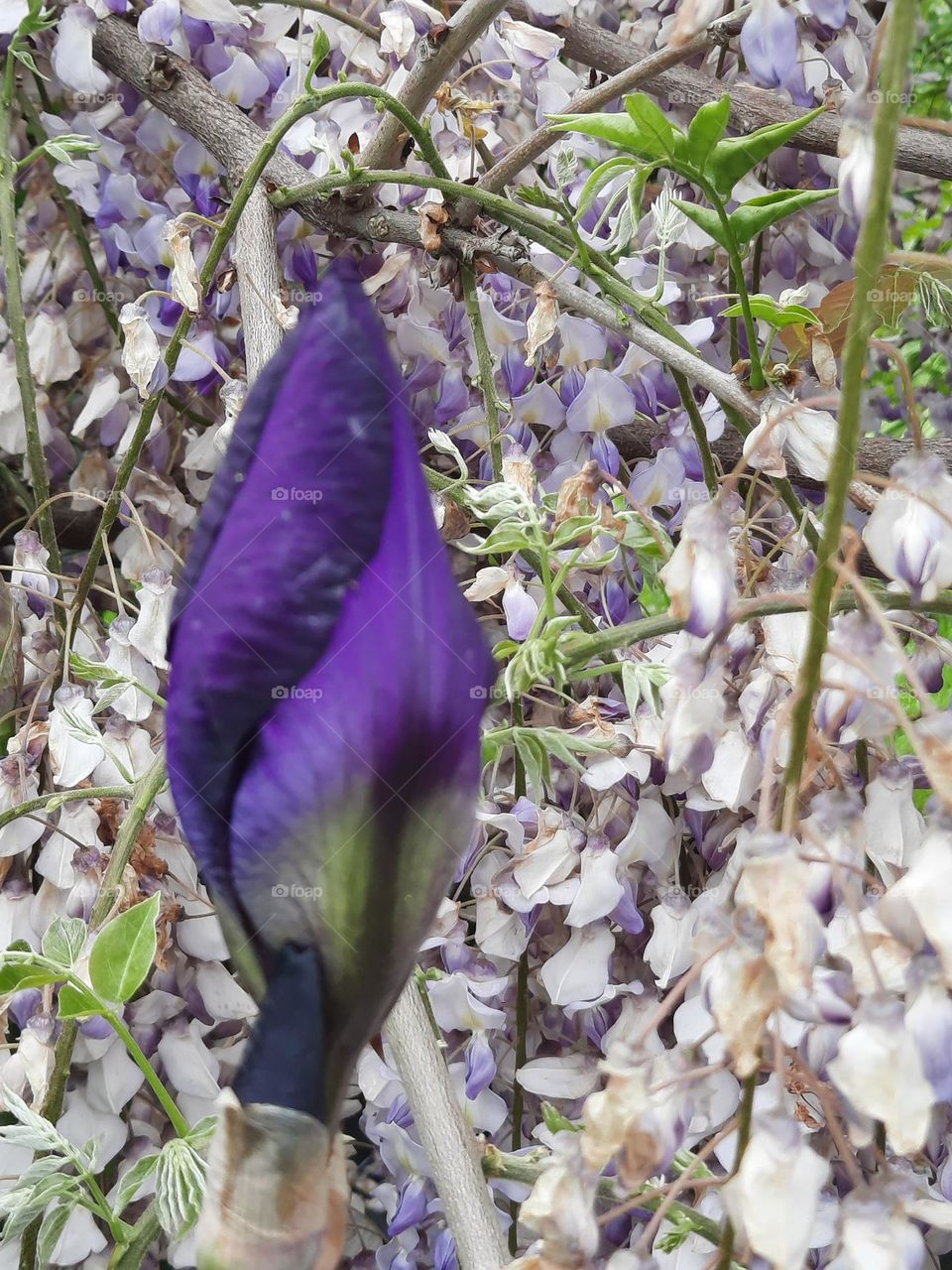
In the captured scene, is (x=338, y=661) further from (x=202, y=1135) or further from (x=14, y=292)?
(x=14, y=292)

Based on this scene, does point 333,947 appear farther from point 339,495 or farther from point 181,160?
point 181,160

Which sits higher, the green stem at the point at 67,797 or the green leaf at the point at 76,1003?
the green leaf at the point at 76,1003

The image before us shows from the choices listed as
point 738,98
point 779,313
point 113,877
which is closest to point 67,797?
point 113,877

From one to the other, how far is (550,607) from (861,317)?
12.0 inches

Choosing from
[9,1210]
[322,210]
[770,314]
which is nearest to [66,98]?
[322,210]

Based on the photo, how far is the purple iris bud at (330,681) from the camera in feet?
0.67

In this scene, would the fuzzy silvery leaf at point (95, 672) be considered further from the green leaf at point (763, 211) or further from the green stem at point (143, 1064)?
the green leaf at point (763, 211)

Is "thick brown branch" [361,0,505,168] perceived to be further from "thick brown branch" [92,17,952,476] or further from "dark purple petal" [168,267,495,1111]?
"dark purple petal" [168,267,495,1111]

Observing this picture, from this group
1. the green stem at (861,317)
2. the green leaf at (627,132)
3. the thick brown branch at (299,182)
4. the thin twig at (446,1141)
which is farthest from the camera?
the thick brown branch at (299,182)

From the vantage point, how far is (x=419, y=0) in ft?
2.12

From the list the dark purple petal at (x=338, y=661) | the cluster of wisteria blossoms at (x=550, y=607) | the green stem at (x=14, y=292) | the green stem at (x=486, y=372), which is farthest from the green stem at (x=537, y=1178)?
the green stem at (x=14, y=292)

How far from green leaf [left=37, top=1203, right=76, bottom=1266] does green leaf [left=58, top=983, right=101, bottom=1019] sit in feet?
0.44

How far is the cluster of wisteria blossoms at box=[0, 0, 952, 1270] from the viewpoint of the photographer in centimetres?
26

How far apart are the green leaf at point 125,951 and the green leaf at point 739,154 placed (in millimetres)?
326
